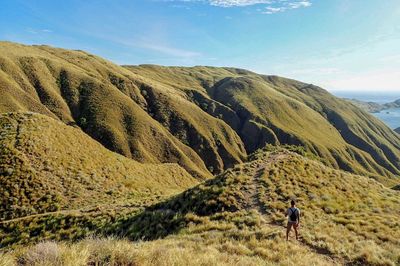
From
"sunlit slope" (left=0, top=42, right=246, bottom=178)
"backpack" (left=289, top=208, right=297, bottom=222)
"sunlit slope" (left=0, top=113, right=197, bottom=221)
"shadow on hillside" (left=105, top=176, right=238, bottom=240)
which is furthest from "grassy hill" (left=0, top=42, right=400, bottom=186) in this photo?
"backpack" (left=289, top=208, right=297, bottom=222)

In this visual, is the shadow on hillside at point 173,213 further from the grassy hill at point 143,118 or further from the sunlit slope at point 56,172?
the grassy hill at point 143,118

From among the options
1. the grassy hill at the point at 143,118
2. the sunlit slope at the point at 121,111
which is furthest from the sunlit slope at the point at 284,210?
the grassy hill at the point at 143,118

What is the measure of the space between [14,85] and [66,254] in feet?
383

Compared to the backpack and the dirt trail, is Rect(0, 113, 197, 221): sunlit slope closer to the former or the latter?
the dirt trail

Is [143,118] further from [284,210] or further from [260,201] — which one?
[284,210]

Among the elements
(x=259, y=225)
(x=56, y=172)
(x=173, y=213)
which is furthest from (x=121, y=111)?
(x=259, y=225)

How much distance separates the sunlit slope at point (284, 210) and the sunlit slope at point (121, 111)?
80.2m

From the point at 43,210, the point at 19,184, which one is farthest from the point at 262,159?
the point at 19,184

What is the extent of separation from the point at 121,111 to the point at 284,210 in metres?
107

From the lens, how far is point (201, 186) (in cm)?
2834

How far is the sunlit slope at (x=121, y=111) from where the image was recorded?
355ft

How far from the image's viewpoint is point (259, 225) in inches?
757

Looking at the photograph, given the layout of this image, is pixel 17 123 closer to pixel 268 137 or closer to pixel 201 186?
pixel 201 186

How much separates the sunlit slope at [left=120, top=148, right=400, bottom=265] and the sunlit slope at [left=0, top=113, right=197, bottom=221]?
10.5 metres
